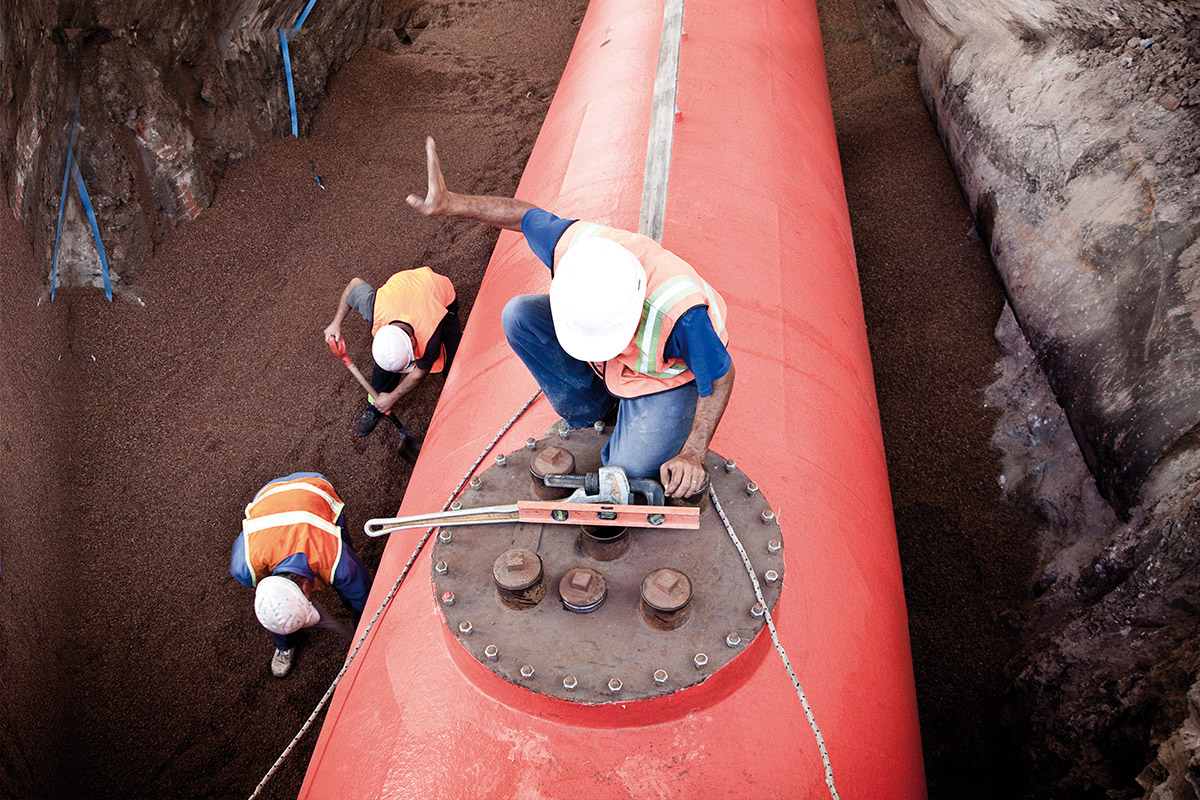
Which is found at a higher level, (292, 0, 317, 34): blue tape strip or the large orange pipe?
(292, 0, 317, 34): blue tape strip

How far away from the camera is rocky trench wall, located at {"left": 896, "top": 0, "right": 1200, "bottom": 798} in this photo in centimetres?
247

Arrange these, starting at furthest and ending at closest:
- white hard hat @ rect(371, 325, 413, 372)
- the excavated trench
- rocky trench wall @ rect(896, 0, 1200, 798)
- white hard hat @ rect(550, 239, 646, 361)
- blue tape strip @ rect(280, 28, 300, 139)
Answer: blue tape strip @ rect(280, 28, 300, 139), white hard hat @ rect(371, 325, 413, 372), the excavated trench, rocky trench wall @ rect(896, 0, 1200, 798), white hard hat @ rect(550, 239, 646, 361)

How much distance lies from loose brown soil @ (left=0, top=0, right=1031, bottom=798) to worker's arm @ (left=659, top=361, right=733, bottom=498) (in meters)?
2.01

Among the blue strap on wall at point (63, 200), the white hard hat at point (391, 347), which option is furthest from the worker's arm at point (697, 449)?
the blue strap on wall at point (63, 200)

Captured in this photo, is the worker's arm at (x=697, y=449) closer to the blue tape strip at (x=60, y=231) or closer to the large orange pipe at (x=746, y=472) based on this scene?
the large orange pipe at (x=746, y=472)

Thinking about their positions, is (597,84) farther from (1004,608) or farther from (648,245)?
(1004,608)

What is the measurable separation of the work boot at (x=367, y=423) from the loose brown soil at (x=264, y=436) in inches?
2.4

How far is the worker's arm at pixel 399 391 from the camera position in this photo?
4.45m

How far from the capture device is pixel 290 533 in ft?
11.2

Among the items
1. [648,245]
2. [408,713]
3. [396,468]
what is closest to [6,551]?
[396,468]

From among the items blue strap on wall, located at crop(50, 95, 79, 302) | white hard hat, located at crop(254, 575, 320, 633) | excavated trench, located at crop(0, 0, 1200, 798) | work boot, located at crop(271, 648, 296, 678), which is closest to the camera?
excavated trench, located at crop(0, 0, 1200, 798)

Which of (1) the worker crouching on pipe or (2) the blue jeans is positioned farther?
(2) the blue jeans

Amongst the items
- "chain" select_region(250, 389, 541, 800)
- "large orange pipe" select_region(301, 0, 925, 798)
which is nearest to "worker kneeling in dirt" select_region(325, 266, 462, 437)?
"large orange pipe" select_region(301, 0, 925, 798)

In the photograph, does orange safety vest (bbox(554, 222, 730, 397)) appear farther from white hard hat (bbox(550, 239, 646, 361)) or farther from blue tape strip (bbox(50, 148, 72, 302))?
blue tape strip (bbox(50, 148, 72, 302))
